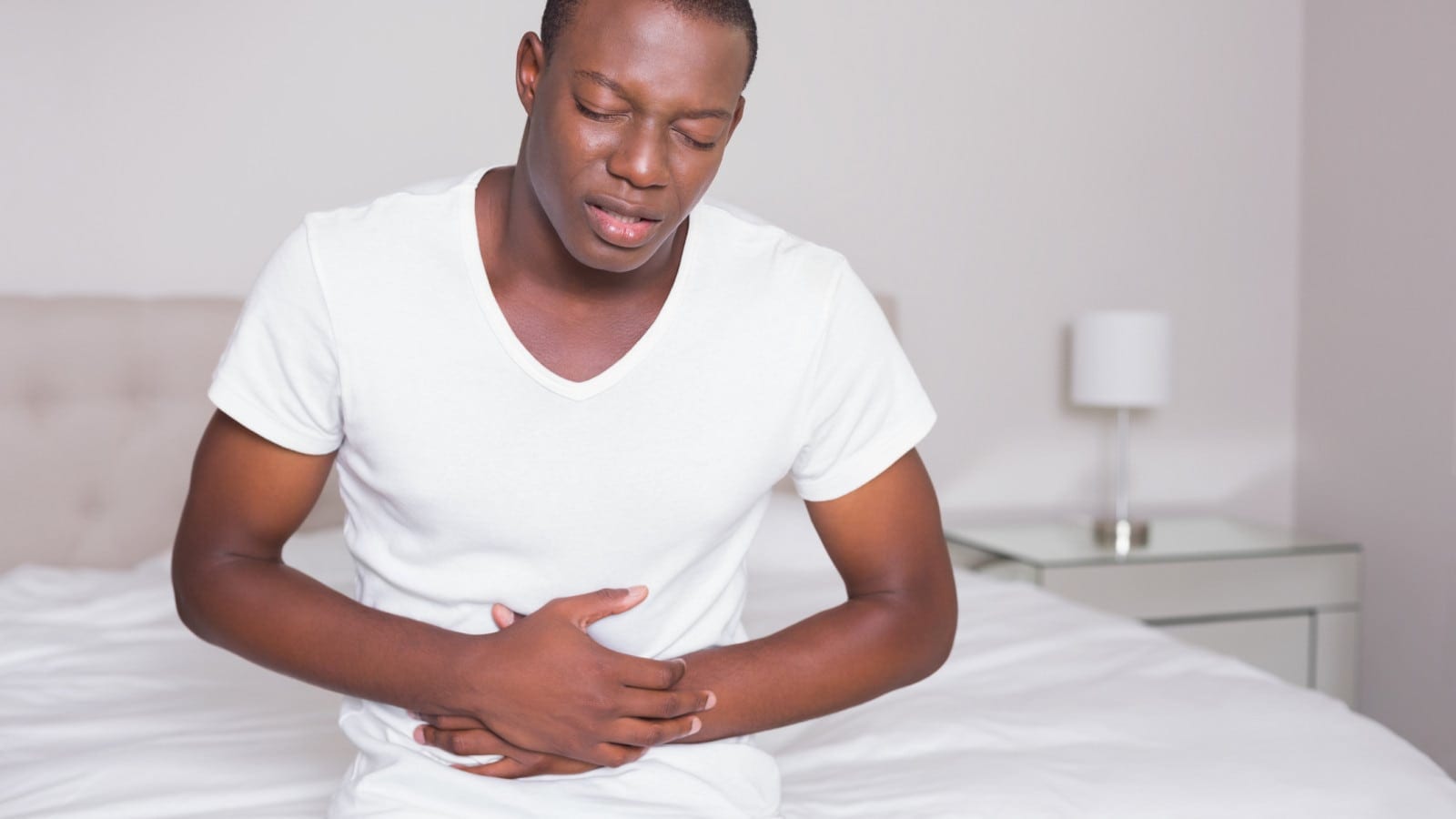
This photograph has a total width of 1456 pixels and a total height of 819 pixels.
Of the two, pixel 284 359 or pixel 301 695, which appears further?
pixel 301 695

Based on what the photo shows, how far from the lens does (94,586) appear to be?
214 centimetres

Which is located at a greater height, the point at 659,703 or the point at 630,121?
the point at 630,121

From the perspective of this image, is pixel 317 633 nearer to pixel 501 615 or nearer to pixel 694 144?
pixel 501 615

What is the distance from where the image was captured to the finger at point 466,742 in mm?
1042

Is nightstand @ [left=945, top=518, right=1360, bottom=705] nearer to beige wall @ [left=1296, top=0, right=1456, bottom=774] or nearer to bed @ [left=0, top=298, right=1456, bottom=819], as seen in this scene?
beige wall @ [left=1296, top=0, right=1456, bottom=774]

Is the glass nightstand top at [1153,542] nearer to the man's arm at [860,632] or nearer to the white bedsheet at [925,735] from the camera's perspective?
the white bedsheet at [925,735]

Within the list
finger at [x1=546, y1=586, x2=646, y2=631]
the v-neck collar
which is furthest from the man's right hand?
the v-neck collar

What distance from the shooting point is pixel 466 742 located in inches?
40.9

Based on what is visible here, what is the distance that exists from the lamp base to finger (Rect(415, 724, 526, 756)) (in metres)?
2.13

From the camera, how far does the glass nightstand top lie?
2.81 metres

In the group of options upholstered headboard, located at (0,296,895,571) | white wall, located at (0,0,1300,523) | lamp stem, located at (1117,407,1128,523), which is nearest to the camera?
upholstered headboard, located at (0,296,895,571)

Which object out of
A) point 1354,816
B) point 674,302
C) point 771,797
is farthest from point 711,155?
point 1354,816

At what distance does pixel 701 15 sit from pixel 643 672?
494 mm

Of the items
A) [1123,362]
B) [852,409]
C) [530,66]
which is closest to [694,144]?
[530,66]
